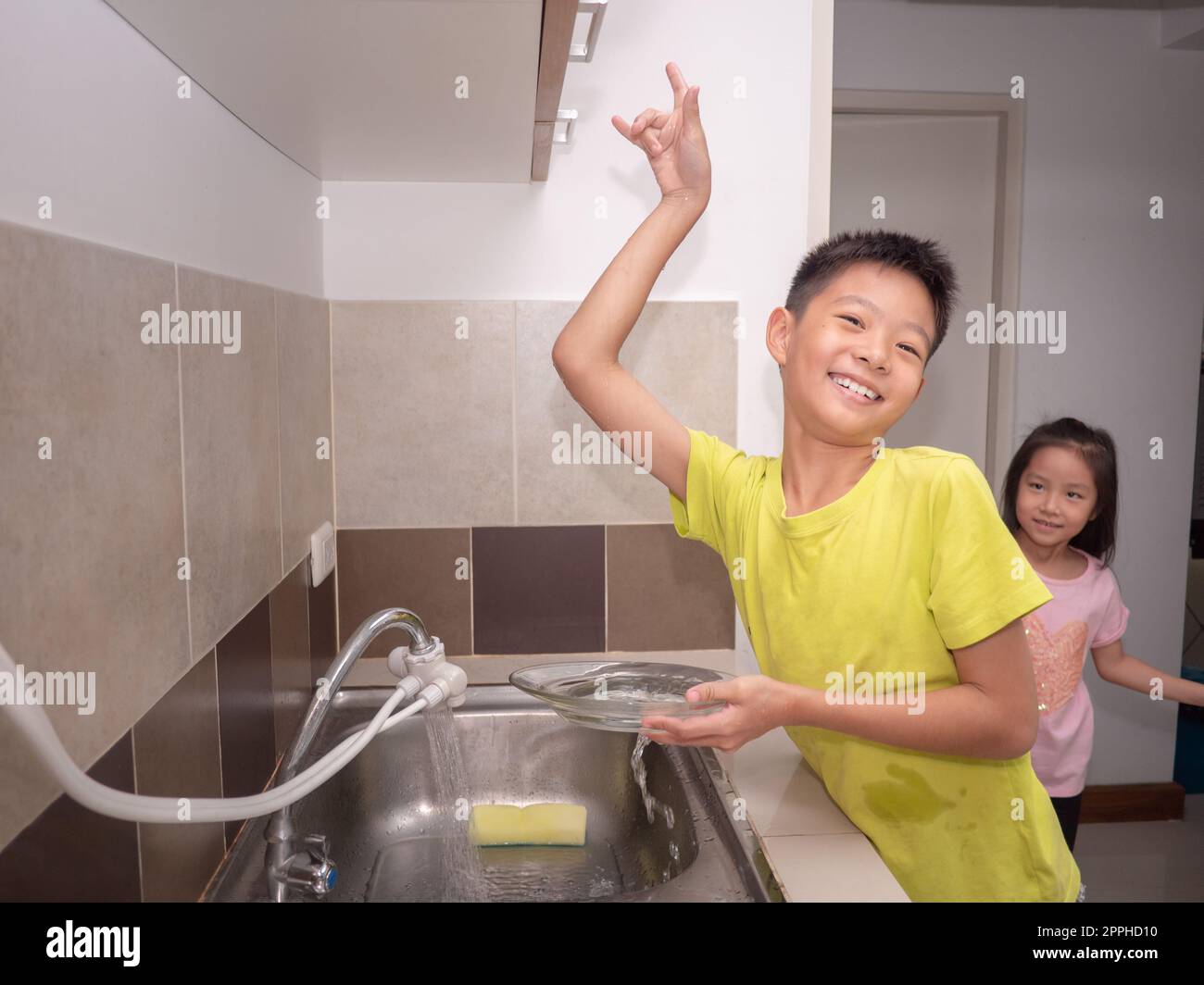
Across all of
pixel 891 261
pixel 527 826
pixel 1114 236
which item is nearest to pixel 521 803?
pixel 527 826

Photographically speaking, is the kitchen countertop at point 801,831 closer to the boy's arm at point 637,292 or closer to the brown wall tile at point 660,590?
the brown wall tile at point 660,590

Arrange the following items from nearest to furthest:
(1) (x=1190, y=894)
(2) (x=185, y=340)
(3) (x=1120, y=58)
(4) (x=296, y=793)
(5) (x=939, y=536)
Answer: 1. (4) (x=296, y=793)
2. (2) (x=185, y=340)
3. (5) (x=939, y=536)
4. (1) (x=1190, y=894)
5. (3) (x=1120, y=58)

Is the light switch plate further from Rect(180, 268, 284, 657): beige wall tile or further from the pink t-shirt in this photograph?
the pink t-shirt

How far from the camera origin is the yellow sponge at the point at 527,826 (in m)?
1.05

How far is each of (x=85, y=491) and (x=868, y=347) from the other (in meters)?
0.67

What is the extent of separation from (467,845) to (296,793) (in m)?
0.49

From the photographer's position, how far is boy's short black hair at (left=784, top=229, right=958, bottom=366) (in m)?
0.87

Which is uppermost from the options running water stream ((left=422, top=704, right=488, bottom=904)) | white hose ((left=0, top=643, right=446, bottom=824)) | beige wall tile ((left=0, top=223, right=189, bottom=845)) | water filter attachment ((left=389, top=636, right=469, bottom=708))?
beige wall tile ((left=0, top=223, right=189, bottom=845))

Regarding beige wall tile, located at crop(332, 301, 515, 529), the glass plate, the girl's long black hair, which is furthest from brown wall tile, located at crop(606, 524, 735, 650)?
the girl's long black hair

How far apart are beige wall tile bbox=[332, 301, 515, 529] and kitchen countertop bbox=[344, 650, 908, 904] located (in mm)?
528

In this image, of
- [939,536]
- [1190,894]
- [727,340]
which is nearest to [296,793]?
[939,536]

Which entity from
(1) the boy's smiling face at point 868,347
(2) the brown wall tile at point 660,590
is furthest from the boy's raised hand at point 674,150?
(2) the brown wall tile at point 660,590

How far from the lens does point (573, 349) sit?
994 millimetres
